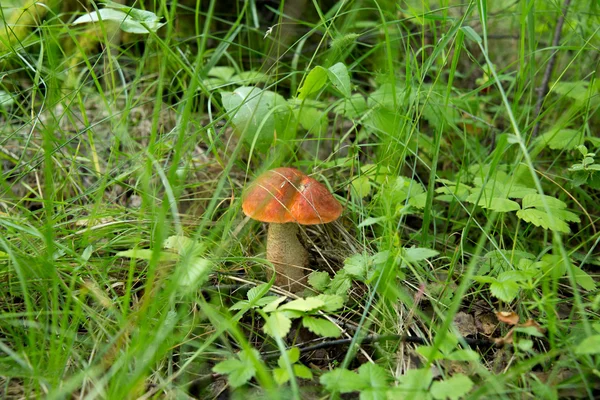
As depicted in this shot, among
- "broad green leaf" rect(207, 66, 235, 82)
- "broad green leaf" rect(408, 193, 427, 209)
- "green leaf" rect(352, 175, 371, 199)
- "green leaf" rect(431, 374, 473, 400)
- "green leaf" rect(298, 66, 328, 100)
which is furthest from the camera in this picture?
"broad green leaf" rect(207, 66, 235, 82)

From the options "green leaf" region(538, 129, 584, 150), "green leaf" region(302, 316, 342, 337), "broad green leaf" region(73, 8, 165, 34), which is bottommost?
"green leaf" region(302, 316, 342, 337)

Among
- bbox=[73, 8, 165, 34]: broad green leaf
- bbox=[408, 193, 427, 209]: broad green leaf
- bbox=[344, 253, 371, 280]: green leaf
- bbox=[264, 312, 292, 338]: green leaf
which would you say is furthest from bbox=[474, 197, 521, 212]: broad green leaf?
bbox=[73, 8, 165, 34]: broad green leaf

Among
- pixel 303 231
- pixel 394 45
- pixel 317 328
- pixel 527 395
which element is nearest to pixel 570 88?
pixel 394 45

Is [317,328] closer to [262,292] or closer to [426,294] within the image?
[262,292]

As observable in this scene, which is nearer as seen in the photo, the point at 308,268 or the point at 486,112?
the point at 308,268

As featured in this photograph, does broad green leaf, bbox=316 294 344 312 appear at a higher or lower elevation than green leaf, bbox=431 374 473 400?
lower

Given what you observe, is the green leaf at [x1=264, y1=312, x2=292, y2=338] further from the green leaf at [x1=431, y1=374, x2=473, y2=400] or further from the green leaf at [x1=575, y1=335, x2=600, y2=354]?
the green leaf at [x1=575, y1=335, x2=600, y2=354]

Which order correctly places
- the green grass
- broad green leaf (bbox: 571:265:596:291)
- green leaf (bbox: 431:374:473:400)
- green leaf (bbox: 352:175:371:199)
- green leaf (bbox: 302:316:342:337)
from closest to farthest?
green leaf (bbox: 431:374:473:400), the green grass, green leaf (bbox: 302:316:342:337), broad green leaf (bbox: 571:265:596:291), green leaf (bbox: 352:175:371:199)

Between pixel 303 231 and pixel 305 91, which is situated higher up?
pixel 305 91
